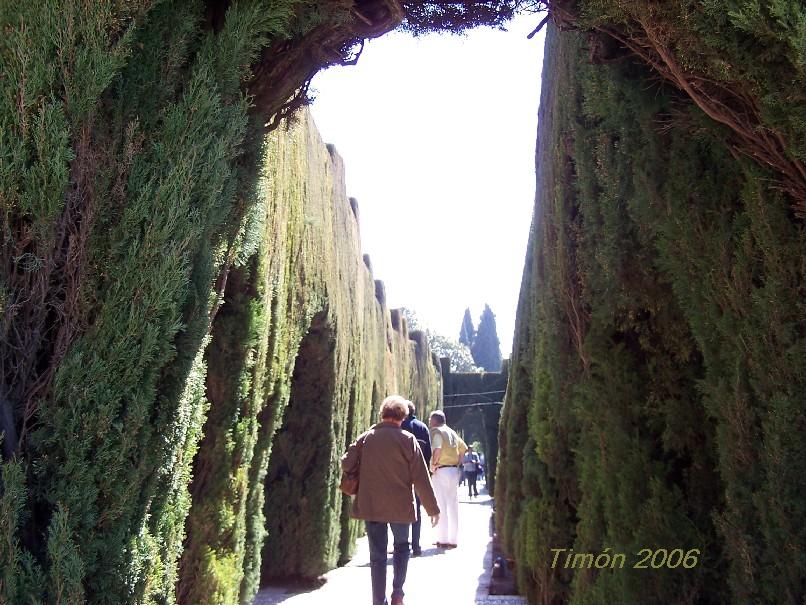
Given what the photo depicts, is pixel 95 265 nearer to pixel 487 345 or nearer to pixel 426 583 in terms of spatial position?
pixel 426 583

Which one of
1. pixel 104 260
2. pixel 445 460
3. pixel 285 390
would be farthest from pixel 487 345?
pixel 104 260

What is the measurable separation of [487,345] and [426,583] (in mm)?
70994

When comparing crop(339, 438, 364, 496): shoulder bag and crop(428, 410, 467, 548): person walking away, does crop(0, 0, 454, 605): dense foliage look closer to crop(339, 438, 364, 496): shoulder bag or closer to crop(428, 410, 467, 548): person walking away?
crop(339, 438, 364, 496): shoulder bag

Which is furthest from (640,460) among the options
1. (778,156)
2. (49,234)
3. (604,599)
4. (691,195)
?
(49,234)

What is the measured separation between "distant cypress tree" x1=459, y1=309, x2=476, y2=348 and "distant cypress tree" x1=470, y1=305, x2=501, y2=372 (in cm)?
182

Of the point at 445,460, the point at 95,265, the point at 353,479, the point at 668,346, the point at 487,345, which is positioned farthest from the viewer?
the point at 487,345

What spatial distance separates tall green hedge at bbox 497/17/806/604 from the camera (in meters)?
2.68

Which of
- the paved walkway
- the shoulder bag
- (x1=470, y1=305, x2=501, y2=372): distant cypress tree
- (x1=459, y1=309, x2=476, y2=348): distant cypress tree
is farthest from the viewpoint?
(x1=459, y1=309, x2=476, y2=348): distant cypress tree

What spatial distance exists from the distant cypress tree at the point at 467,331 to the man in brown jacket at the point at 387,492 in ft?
251

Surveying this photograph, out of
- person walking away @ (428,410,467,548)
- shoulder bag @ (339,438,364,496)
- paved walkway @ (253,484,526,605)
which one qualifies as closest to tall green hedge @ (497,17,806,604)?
shoulder bag @ (339,438,364,496)

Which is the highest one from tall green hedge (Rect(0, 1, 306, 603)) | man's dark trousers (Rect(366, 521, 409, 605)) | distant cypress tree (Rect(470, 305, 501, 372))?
distant cypress tree (Rect(470, 305, 501, 372))

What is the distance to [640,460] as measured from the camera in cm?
391

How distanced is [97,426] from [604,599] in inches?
107

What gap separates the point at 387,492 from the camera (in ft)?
17.6
